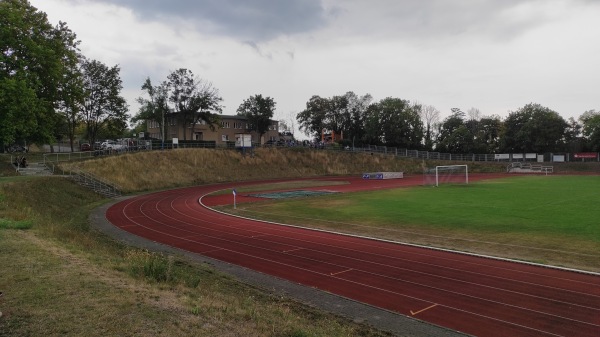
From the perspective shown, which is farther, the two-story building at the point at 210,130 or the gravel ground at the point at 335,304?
the two-story building at the point at 210,130

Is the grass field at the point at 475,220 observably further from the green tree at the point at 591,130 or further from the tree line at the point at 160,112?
the green tree at the point at 591,130

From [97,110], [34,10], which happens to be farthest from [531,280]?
[97,110]

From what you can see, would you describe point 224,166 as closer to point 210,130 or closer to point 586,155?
point 210,130

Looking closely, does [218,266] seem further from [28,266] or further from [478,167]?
[478,167]

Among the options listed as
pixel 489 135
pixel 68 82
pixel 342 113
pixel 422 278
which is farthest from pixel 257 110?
pixel 422 278

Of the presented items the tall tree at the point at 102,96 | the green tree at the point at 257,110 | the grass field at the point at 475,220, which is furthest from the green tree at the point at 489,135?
the tall tree at the point at 102,96

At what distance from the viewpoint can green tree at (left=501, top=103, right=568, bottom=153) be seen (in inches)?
3563

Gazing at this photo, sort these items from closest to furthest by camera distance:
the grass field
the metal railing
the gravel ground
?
1. the gravel ground
2. the grass field
3. the metal railing

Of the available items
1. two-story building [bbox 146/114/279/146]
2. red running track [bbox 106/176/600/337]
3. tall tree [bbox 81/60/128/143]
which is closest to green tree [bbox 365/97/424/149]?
two-story building [bbox 146/114/279/146]

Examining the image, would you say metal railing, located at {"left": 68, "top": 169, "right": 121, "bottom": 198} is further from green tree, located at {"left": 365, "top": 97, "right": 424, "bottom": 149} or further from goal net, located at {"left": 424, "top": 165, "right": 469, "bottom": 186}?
green tree, located at {"left": 365, "top": 97, "right": 424, "bottom": 149}

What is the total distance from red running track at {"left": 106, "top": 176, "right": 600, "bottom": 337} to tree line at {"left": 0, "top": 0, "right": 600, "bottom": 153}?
27925mm

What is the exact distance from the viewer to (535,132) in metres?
91.8

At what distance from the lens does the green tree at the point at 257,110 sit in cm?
9062

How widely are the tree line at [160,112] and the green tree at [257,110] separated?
0.23 m
